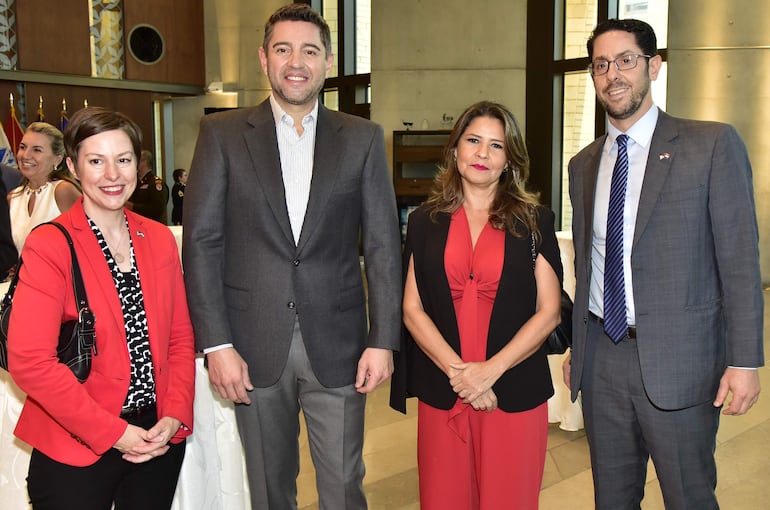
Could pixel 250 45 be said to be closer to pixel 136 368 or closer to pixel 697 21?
pixel 697 21

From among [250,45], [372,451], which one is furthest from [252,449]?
[250,45]

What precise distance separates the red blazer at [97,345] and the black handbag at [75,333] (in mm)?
19

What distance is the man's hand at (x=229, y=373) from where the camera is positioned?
89.1 inches

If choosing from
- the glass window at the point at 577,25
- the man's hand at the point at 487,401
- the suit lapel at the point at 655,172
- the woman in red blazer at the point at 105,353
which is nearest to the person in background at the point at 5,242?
the woman in red blazer at the point at 105,353

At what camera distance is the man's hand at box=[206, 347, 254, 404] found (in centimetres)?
226

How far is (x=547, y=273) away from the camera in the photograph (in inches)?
97.1

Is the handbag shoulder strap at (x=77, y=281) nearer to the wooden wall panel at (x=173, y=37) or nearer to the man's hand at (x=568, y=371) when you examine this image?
the man's hand at (x=568, y=371)

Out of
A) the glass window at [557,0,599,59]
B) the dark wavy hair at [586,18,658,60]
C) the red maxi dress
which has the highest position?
the glass window at [557,0,599,59]

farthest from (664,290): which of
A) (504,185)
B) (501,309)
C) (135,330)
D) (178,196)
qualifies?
(178,196)

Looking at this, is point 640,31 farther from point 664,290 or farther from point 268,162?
point 268,162

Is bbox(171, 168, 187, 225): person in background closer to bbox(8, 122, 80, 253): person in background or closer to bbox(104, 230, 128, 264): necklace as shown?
bbox(8, 122, 80, 253): person in background

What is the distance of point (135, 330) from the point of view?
1989 mm

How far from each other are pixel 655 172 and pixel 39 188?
3.61 meters

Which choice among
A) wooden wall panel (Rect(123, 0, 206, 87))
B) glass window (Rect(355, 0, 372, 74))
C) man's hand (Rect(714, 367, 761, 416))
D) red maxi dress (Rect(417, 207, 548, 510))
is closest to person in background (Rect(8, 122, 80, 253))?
red maxi dress (Rect(417, 207, 548, 510))
